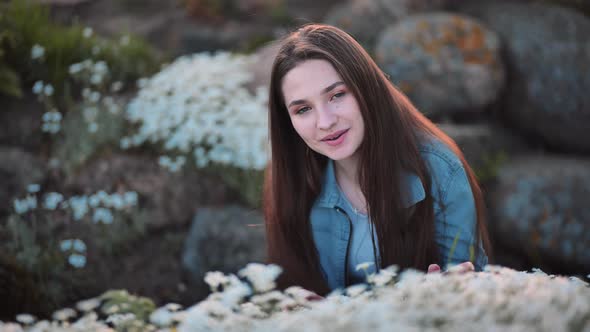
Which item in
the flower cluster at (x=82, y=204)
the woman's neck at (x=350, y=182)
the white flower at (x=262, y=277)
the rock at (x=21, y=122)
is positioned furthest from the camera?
the rock at (x=21, y=122)

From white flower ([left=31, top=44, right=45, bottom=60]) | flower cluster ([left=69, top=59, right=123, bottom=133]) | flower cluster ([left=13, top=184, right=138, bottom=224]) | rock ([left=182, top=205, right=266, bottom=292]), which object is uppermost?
white flower ([left=31, top=44, right=45, bottom=60])

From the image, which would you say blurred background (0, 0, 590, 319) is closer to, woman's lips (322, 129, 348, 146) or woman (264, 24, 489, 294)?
woman (264, 24, 489, 294)

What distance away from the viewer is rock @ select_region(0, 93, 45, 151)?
3.89 meters

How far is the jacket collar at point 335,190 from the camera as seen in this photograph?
2078 mm

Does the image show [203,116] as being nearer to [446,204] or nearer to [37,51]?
[37,51]

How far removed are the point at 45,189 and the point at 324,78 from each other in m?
2.64

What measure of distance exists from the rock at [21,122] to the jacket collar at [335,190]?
2636mm

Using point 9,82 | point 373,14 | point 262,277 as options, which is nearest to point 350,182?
point 262,277

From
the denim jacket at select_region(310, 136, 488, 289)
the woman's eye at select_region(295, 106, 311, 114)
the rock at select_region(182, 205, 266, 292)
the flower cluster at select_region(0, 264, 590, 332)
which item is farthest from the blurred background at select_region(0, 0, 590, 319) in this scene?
the flower cluster at select_region(0, 264, 590, 332)

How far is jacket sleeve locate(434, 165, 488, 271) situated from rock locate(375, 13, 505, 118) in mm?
2197

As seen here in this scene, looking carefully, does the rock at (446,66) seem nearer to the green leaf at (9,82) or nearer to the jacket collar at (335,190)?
the jacket collar at (335,190)

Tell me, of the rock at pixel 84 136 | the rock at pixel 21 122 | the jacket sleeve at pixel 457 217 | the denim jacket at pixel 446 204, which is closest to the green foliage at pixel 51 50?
the rock at pixel 21 122

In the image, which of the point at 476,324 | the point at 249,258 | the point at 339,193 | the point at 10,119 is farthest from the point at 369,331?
the point at 10,119

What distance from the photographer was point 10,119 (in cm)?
394
